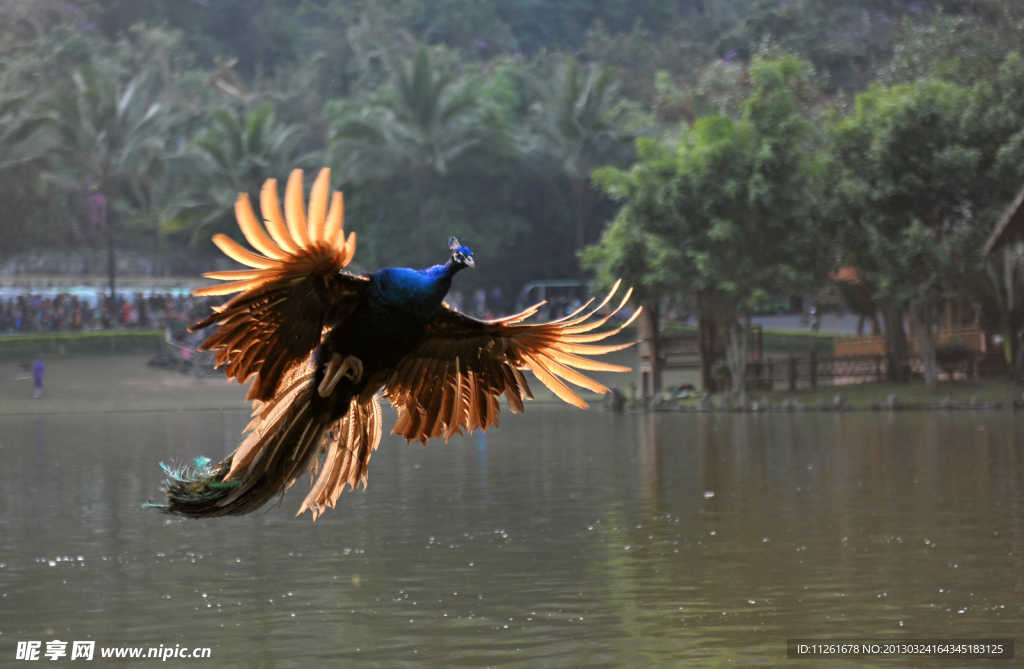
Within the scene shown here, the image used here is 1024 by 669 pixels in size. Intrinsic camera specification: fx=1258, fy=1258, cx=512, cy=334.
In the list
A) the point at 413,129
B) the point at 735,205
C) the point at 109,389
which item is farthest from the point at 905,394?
the point at 109,389

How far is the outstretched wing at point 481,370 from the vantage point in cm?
633

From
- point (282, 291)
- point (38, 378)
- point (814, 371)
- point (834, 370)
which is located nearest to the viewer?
point (282, 291)

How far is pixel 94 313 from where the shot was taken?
41844 mm

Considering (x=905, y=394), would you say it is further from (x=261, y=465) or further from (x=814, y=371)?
(x=261, y=465)

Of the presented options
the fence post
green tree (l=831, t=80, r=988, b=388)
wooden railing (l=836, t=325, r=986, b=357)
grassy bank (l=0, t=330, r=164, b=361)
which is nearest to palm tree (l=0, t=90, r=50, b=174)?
grassy bank (l=0, t=330, r=164, b=361)

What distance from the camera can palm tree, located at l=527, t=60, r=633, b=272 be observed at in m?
41.7

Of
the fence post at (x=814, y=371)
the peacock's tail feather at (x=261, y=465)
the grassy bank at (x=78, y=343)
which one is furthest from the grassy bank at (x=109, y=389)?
the peacock's tail feather at (x=261, y=465)

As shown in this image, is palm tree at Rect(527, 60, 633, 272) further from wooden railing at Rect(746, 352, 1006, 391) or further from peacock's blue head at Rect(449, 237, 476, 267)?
peacock's blue head at Rect(449, 237, 476, 267)

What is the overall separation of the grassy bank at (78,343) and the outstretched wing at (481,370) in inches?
1286

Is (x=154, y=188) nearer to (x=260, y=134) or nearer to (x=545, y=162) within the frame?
(x=260, y=134)

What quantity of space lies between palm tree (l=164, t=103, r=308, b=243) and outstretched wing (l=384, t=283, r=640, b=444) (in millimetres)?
34828

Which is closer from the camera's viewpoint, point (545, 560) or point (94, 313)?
point (545, 560)

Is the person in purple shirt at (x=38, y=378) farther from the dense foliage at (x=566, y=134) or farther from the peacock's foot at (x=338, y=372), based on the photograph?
the peacock's foot at (x=338, y=372)

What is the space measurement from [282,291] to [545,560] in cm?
615
